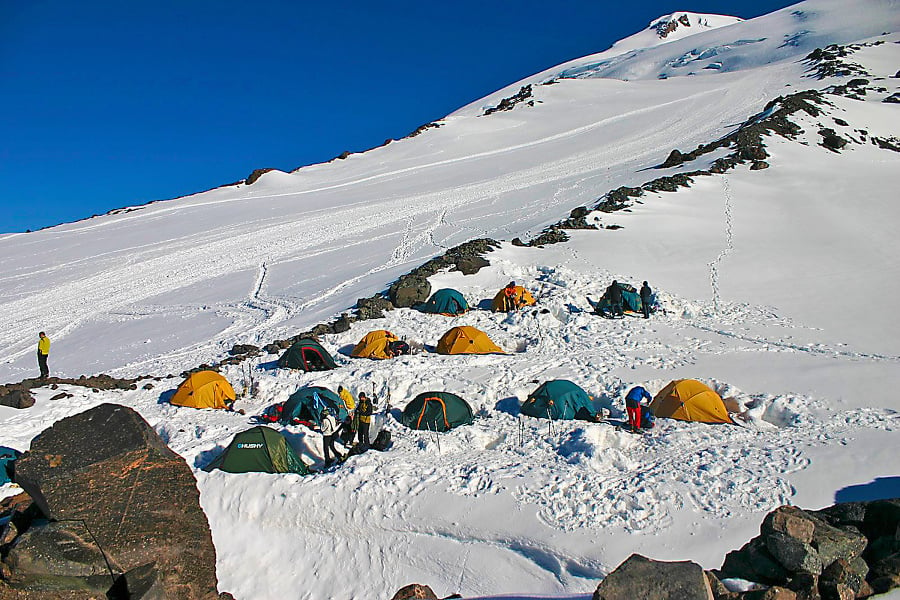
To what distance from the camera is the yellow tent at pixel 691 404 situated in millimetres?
12945

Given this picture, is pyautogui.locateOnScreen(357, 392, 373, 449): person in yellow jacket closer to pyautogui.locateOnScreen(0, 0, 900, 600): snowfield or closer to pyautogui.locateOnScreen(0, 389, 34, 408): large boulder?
pyautogui.locateOnScreen(0, 0, 900, 600): snowfield

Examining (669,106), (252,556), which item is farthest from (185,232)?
(669,106)

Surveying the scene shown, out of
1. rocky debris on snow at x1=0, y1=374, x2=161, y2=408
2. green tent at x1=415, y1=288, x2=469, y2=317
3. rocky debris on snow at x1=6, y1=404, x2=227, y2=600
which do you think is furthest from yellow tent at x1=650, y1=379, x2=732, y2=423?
rocky debris on snow at x1=0, y1=374, x2=161, y2=408

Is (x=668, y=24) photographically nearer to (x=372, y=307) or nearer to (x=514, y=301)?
(x=514, y=301)

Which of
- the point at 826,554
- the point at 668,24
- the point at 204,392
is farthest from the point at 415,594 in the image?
the point at 668,24

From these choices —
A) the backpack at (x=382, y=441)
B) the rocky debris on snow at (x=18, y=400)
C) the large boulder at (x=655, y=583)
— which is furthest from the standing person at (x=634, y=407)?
the rocky debris on snow at (x=18, y=400)

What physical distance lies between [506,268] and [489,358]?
7.52 meters

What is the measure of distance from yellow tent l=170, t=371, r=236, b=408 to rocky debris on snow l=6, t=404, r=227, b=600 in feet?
23.1

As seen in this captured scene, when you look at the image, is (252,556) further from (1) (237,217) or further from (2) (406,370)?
(1) (237,217)

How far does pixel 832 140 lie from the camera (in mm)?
47219

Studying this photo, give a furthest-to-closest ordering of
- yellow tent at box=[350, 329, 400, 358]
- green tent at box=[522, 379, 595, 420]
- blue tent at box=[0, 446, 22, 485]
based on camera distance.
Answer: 1. yellow tent at box=[350, 329, 400, 358]
2. green tent at box=[522, 379, 595, 420]
3. blue tent at box=[0, 446, 22, 485]

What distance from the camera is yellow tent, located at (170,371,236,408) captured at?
14820mm

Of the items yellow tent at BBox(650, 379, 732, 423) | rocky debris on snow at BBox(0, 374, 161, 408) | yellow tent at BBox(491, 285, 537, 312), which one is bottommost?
yellow tent at BBox(650, 379, 732, 423)

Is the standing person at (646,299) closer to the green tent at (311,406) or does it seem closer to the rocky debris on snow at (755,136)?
the green tent at (311,406)
